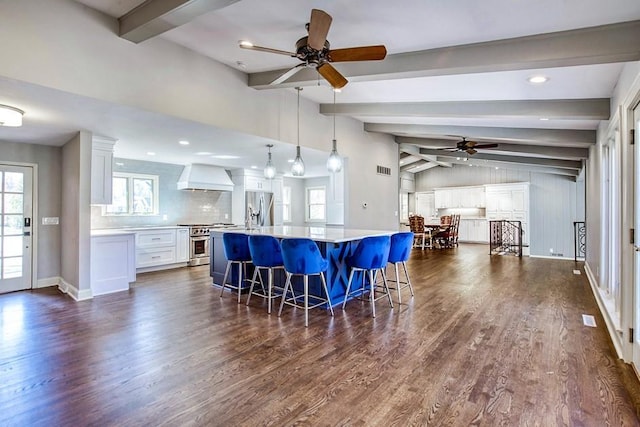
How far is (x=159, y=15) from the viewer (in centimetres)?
268

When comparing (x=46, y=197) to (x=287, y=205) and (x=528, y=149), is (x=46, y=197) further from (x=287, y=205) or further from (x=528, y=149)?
(x=528, y=149)

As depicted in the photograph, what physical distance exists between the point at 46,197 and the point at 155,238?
180 centimetres

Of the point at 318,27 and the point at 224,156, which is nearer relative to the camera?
the point at 318,27

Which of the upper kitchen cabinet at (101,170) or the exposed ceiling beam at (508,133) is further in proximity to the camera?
the exposed ceiling beam at (508,133)

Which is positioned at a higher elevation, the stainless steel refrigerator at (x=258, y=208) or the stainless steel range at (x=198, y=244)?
the stainless steel refrigerator at (x=258, y=208)

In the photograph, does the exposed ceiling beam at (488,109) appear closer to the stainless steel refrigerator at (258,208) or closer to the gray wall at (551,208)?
the stainless steel refrigerator at (258,208)

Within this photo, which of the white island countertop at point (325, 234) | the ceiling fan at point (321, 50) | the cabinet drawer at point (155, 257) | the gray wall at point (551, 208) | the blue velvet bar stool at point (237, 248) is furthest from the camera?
the gray wall at point (551, 208)

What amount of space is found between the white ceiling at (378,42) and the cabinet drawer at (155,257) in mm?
2345

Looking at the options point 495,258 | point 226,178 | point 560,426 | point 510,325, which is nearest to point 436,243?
point 495,258

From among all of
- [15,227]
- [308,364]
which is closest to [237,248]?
[308,364]

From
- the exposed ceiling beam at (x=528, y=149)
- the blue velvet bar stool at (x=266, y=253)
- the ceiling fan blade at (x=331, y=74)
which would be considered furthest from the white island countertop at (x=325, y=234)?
the exposed ceiling beam at (x=528, y=149)

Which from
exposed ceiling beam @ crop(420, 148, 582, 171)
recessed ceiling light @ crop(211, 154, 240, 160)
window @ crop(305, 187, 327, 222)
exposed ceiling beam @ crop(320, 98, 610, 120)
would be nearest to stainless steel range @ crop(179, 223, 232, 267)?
recessed ceiling light @ crop(211, 154, 240, 160)

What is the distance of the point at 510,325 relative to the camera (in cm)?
342

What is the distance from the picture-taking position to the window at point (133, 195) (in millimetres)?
6461
